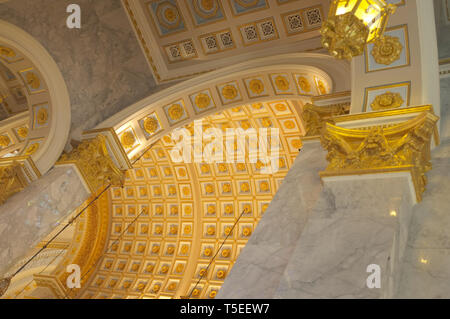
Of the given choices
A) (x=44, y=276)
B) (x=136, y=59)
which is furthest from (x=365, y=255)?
(x=44, y=276)

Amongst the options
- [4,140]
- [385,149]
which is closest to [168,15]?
[4,140]

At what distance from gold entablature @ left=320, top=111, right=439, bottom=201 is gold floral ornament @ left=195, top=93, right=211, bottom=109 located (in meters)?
4.97

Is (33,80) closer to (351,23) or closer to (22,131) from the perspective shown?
(22,131)

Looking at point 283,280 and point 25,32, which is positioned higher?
point 25,32

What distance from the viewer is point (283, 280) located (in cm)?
367

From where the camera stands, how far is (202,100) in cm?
974

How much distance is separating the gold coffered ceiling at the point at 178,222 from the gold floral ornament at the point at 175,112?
14.2 ft

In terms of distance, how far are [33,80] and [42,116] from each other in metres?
0.78

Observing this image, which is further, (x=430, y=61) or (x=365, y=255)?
(x=430, y=61)
